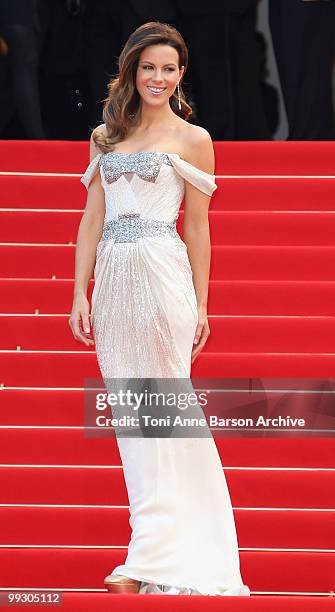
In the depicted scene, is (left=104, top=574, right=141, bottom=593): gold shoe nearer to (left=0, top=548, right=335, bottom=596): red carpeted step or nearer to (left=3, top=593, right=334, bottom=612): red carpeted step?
(left=3, top=593, right=334, bottom=612): red carpeted step

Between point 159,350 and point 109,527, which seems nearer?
point 159,350

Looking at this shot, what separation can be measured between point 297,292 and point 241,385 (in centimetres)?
73

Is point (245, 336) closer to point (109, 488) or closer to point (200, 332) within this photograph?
point (109, 488)

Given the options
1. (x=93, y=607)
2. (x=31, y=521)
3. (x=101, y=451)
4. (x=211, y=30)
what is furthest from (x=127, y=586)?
(x=211, y=30)

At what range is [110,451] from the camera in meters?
5.07

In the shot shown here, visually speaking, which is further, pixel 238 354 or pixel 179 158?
pixel 238 354

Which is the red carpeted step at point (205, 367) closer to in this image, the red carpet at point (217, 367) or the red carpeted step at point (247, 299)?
the red carpet at point (217, 367)

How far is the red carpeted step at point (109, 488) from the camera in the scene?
4.85m

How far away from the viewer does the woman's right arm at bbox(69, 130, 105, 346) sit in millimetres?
4008

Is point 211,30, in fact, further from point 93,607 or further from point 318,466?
point 93,607

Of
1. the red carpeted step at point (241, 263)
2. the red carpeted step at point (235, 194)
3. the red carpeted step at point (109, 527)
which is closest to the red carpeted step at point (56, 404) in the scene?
the red carpeted step at point (109, 527)

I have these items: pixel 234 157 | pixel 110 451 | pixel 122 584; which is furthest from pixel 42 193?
pixel 122 584

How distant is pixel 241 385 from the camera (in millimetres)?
5492

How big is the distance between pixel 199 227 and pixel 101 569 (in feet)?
3.45
